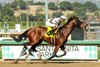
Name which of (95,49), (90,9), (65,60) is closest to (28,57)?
(65,60)

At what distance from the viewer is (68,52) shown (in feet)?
48.4

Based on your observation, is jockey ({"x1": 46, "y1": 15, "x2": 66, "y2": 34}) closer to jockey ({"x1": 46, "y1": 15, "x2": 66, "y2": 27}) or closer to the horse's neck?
jockey ({"x1": 46, "y1": 15, "x2": 66, "y2": 27})

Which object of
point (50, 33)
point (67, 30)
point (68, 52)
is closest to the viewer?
point (50, 33)

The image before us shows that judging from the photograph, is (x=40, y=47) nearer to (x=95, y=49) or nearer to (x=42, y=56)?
(x=42, y=56)

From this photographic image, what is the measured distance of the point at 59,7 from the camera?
90.2m

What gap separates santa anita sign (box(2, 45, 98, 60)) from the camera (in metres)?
14.6

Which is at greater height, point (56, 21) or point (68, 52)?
point (56, 21)

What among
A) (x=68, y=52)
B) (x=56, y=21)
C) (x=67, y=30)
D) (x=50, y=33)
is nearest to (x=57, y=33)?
(x=50, y=33)

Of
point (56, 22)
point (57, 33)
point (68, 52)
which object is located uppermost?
point (56, 22)

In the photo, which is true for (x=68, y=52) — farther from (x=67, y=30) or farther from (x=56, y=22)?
(x=56, y=22)

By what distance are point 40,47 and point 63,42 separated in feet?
6.36

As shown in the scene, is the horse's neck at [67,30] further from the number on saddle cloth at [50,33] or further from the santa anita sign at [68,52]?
the santa anita sign at [68,52]

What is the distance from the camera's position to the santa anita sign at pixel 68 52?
575 inches

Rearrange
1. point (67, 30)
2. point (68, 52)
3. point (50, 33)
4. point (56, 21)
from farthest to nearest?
point (68, 52) < point (56, 21) < point (67, 30) < point (50, 33)
